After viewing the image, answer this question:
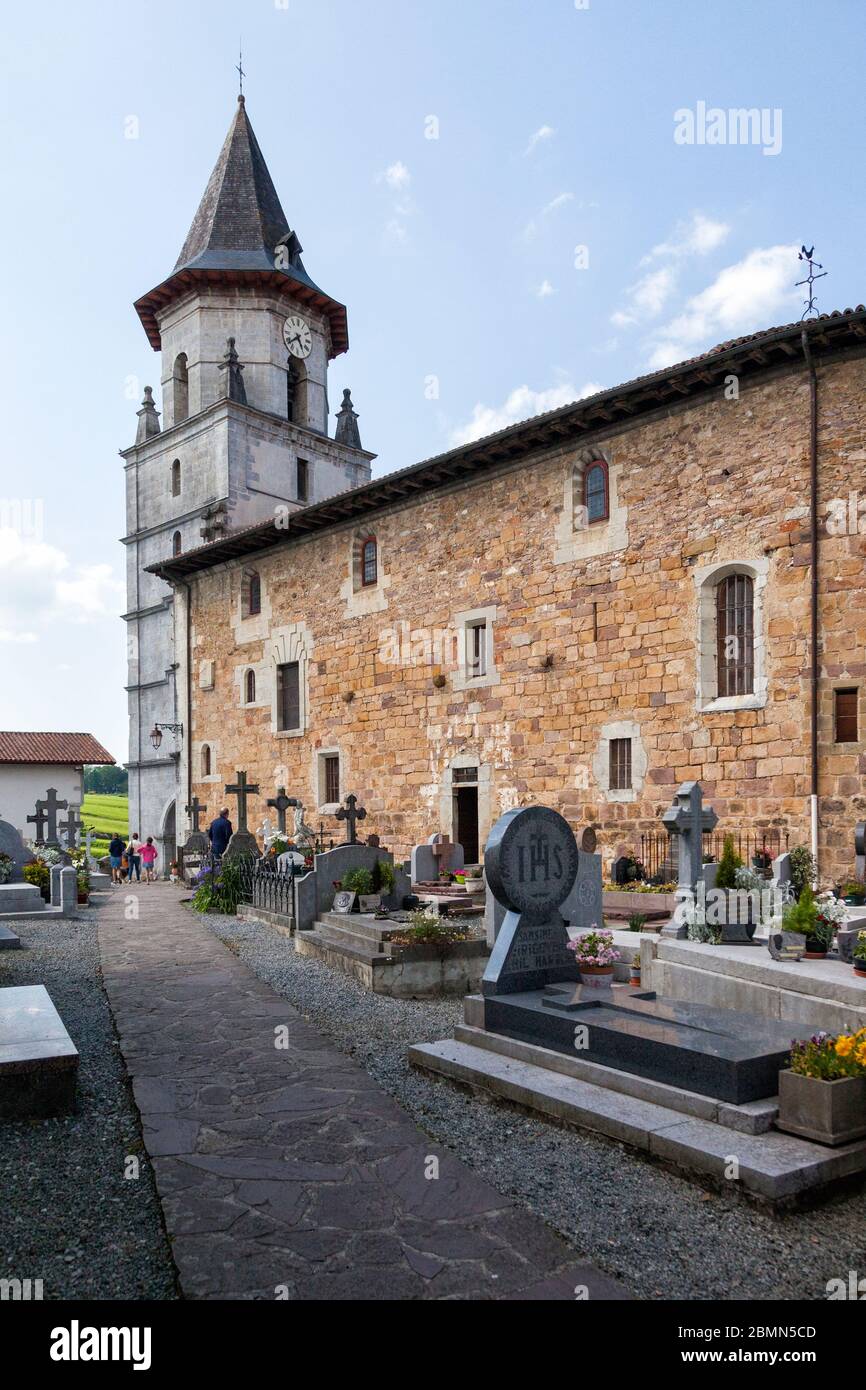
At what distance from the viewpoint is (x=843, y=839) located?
486 inches

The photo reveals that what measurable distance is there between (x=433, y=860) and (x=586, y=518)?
675 cm

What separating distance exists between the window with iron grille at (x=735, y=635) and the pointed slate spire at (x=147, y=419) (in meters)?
23.9

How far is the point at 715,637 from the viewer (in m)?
14.2

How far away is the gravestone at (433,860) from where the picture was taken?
15.4 metres

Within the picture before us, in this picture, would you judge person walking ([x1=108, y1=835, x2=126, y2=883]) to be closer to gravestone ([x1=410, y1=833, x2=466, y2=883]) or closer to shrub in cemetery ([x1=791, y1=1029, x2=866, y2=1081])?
gravestone ([x1=410, y1=833, x2=466, y2=883])

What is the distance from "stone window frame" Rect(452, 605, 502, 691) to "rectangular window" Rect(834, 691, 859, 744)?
6441mm

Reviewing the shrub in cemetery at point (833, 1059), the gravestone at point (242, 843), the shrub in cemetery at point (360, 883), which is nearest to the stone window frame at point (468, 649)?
the gravestone at point (242, 843)

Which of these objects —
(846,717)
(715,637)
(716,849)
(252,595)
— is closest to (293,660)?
(252,595)

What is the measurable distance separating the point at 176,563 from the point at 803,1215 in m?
24.4

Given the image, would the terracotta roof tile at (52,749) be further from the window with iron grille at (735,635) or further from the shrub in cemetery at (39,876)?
the window with iron grille at (735,635)

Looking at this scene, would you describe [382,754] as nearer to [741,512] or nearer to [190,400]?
[741,512]

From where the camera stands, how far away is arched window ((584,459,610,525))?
1602 centimetres

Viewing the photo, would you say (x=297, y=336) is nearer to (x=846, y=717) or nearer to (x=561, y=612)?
(x=561, y=612)

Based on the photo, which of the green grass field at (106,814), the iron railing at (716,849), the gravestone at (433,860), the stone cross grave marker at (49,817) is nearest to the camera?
the iron railing at (716,849)
